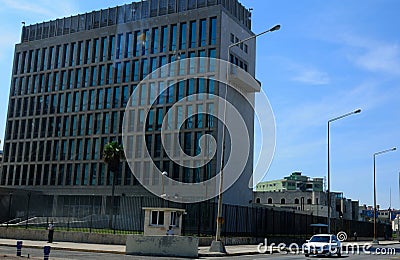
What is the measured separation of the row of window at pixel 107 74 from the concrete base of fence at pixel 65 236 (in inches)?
1334

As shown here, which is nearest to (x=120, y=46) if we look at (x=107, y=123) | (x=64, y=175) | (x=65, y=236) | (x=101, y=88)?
(x=101, y=88)

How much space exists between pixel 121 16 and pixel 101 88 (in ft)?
37.3

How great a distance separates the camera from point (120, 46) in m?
75.1

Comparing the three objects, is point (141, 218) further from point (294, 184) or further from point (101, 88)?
point (294, 184)

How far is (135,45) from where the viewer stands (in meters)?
73.9

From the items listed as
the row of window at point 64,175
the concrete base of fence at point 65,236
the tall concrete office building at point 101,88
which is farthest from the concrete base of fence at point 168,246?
the row of window at point 64,175

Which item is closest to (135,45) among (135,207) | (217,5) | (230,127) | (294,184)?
(217,5)

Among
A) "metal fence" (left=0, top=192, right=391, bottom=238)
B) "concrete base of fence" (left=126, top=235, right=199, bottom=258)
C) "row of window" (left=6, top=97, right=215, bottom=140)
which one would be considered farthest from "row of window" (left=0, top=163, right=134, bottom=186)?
"concrete base of fence" (left=126, top=235, right=199, bottom=258)

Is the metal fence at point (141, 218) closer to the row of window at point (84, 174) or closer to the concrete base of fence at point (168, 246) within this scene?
the row of window at point (84, 174)

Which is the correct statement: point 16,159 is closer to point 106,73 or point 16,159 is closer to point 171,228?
point 106,73

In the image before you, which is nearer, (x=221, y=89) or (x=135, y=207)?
(x=135, y=207)

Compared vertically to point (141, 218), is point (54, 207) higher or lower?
higher

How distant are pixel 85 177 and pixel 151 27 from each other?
24129mm

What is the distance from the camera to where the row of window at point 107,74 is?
6812cm
